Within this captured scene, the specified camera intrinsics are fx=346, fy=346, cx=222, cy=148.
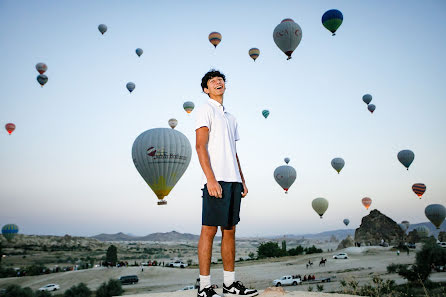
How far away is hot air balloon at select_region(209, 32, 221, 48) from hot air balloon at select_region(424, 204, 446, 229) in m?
46.2

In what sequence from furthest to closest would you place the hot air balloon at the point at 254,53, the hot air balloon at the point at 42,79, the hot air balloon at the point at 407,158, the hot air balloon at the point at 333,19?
the hot air balloon at the point at 407,158 → the hot air balloon at the point at 42,79 → the hot air balloon at the point at 254,53 → the hot air balloon at the point at 333,19

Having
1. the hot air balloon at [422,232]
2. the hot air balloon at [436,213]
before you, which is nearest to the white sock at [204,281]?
the hot air balloon at [436,213]

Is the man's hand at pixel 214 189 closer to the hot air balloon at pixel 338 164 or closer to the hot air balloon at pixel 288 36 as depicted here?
the hot air balloon at pixel 288 36

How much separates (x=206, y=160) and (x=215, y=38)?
40008 millimetres

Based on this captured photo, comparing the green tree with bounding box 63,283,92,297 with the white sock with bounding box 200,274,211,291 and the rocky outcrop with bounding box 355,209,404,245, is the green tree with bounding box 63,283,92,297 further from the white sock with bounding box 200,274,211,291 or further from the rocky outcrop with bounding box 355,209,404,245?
the rocky outcrop with bounding box 355,209,404,245

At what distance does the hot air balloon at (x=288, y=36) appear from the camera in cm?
3522

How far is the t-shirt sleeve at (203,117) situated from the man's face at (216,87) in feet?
1.28

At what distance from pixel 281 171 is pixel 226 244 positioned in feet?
151

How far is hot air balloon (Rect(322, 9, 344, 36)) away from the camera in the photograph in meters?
36.7

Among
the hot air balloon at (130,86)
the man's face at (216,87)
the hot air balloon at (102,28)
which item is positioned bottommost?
the man's face at (216,87)

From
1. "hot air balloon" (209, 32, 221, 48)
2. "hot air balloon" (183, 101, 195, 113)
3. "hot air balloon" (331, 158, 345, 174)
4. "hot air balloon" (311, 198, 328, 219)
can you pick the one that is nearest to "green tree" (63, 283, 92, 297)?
"hot air balloon" (183, 101, 195, 113)

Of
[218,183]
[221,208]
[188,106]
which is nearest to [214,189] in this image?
[218,183]

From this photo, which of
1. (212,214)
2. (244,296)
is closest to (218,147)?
(212,214)

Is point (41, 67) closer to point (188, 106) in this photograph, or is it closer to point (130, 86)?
point (130, 86)
